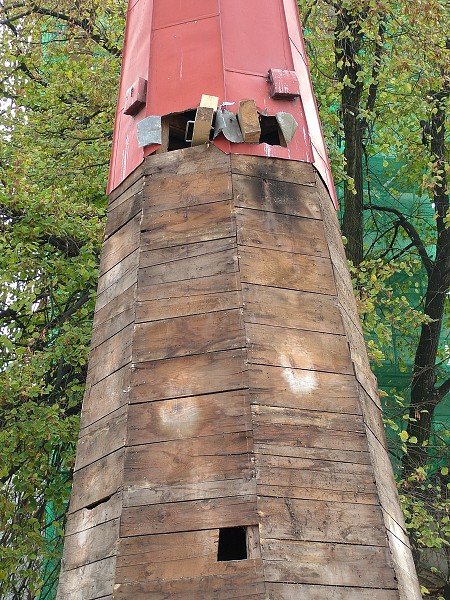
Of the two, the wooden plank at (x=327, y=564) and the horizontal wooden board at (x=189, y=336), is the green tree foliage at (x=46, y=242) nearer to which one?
the horizontal wooden board at (x=189, y=336)

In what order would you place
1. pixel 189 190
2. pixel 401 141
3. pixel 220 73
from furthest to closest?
pixel 401 141 → pixel 220 73 → pixel 189 190

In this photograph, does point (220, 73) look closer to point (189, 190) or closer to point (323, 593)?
point (189, 190)

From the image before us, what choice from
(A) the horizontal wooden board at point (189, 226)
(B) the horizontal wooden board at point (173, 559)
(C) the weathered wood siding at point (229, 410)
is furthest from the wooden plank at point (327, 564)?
(A) the horizontal wooden board at point (189, 226)

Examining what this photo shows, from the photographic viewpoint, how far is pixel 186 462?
15.1ft

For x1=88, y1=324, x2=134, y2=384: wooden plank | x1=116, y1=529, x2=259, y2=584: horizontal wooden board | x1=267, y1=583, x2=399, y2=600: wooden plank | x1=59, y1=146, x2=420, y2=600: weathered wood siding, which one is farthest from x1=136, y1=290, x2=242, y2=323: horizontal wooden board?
x1=267, y1=583, x2=399, y2=600: wooden plank

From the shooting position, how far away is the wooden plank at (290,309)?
5141 mm

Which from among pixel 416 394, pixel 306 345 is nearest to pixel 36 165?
pixel 416 394

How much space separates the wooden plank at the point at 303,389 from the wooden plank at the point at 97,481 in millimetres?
852

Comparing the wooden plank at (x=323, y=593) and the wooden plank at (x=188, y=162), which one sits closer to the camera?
the wooden plank at (x=323, y=593)

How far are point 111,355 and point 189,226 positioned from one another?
0.97 meters

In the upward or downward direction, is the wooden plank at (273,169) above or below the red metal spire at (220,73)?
below

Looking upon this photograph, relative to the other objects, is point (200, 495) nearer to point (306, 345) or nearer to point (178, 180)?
point (306, 345)

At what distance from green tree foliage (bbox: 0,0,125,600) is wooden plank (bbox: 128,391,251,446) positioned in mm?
4152

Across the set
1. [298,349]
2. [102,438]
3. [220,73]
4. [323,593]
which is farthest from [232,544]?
[220,73]
